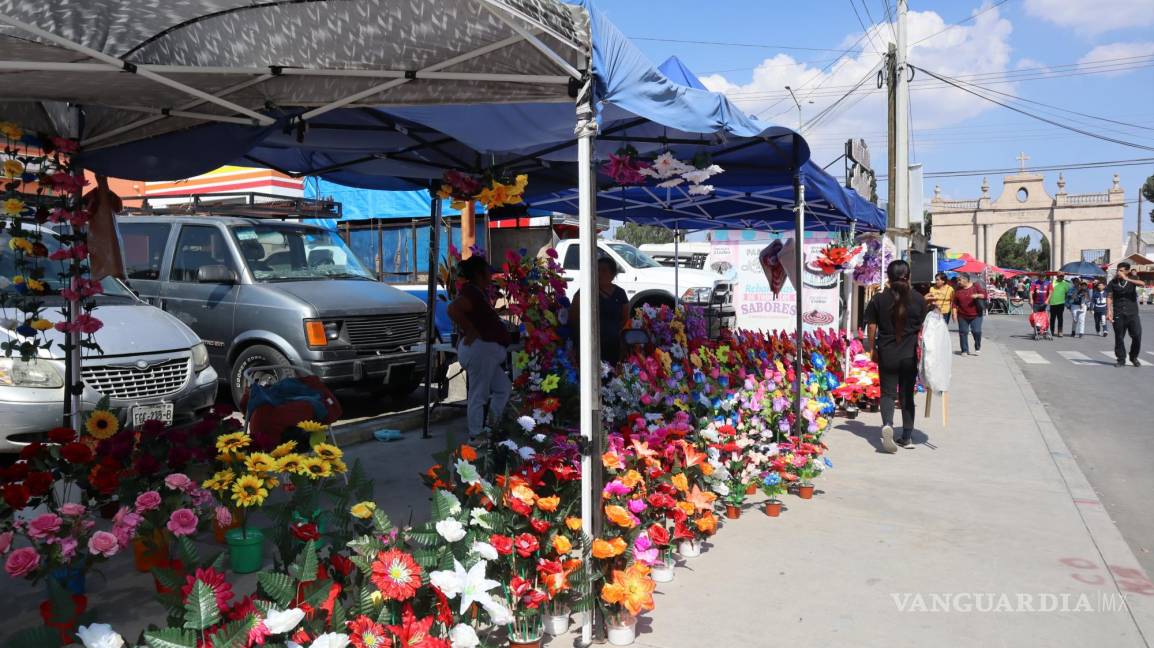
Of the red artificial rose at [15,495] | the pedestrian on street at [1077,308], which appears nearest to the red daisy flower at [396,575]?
the red artificial rose at [15,495]

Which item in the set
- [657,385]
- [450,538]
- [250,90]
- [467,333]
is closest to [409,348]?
[467,333]

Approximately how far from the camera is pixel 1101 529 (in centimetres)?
533

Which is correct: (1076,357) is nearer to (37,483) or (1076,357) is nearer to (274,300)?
(274,300)

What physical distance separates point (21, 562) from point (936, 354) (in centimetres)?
724

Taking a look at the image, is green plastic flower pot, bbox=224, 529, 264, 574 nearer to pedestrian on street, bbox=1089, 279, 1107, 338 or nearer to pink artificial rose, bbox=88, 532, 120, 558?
pink artificial rose, bbox=88, 532, 120, 558

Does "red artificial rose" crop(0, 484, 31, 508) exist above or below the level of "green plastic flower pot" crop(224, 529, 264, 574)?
above

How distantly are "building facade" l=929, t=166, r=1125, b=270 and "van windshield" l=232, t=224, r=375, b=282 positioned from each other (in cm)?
7768

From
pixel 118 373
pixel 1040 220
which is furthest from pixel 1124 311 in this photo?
pixel 1040 220

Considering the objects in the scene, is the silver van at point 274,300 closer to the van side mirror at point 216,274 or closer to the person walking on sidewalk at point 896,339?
the van side mirror at point 216,274

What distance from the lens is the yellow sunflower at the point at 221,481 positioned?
12.2ft

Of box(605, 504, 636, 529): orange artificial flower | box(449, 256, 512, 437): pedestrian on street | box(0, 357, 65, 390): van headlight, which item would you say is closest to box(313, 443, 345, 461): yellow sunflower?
box(605, 504, 636, 529): orange artificial flower

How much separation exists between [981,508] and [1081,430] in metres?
4.32

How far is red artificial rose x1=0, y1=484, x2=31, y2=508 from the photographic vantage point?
129 inches
